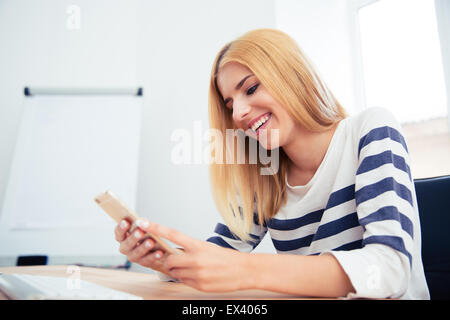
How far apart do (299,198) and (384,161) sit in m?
0.31

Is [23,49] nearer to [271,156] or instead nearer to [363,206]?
[271,156]

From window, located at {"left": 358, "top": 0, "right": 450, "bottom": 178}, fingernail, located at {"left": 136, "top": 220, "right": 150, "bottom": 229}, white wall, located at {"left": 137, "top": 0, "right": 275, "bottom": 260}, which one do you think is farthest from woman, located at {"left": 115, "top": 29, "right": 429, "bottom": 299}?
window, located at {"left": 358, "top": 0, "right": 450, "bottom": 178}

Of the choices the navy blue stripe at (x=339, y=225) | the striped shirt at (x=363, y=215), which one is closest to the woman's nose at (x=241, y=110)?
the striped shirt at (x=363, y=215)

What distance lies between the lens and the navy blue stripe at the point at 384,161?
59cm

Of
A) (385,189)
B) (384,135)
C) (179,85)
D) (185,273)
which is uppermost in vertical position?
(179,85)

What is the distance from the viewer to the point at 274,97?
2.71 ft

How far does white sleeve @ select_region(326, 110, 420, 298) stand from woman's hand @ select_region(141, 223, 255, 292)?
0.48 ft

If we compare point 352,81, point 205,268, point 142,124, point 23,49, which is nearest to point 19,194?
point 142,124

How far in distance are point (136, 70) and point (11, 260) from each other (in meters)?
1.27

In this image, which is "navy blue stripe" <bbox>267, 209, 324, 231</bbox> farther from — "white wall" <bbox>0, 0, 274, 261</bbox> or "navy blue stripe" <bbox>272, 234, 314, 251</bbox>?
"white wall" <bbox>0, 0, 274, 261</bbox>

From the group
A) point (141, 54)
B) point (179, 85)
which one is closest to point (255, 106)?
point (179, 85)

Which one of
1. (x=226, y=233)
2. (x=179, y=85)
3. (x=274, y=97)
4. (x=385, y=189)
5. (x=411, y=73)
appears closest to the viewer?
(x=385, y=189)

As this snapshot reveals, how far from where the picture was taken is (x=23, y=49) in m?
2.00

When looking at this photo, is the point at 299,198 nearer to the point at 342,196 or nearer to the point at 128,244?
the point at 342,196
